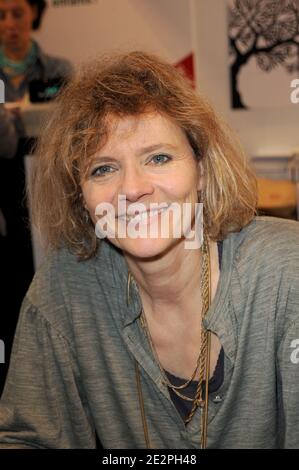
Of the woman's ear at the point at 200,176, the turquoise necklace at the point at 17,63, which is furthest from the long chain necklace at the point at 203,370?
the turquoise necklace at the point at 17,63

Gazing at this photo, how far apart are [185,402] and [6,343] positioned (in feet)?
3.82

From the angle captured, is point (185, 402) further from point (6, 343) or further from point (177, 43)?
point (177, 43)

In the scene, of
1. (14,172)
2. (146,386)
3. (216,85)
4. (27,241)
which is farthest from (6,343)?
(216,85)

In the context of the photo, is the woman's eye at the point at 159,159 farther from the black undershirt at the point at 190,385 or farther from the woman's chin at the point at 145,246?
the black undershirt at the point at 190,385

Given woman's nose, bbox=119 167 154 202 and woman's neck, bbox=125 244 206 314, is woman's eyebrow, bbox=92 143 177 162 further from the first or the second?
woman's neck, bbox=125 244 206 314

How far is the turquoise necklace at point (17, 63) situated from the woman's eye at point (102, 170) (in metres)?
2.09

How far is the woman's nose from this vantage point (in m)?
1.11

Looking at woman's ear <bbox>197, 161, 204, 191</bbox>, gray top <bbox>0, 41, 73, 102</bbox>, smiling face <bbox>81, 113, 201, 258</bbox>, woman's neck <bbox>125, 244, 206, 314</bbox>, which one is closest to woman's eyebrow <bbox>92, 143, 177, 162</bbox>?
smiling face <bbox>81, 113, 201, 258</bbox>

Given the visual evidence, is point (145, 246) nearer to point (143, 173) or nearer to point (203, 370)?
point (143, 173)

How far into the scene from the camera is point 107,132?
1132 mm

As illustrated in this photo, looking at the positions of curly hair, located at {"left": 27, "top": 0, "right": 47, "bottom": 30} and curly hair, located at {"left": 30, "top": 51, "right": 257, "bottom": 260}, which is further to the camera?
curly hair, located at {"left": 27, "top": 0, "right": 47, "bottom": 30}

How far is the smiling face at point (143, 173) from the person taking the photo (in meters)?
1.12
